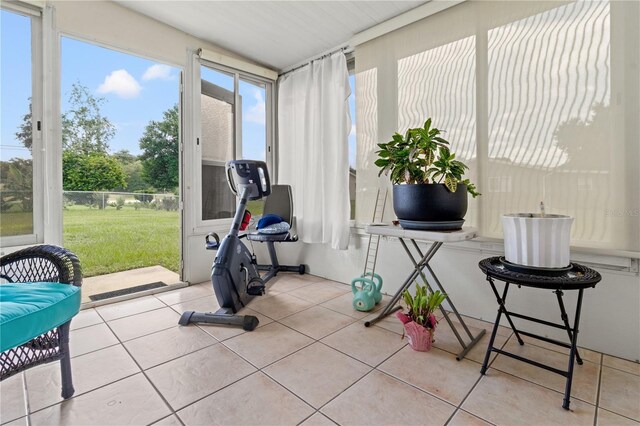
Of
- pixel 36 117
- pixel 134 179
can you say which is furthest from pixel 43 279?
pixel 134 179

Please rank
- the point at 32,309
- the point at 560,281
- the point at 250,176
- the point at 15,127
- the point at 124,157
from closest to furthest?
1. the point at 32,309
2. the point at 560,281
3. the point at 15,127
4. the point at 250,176
5. the point at 124,157

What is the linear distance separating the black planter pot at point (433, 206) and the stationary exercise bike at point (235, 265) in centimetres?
117

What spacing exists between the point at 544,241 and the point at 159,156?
16.4ft

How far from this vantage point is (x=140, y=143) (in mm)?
4508

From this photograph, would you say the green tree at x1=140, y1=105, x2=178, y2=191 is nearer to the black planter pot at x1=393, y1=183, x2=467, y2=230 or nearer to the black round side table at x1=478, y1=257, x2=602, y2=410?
the black planter pot at x1=393, y1=183, x2=467, y2=230

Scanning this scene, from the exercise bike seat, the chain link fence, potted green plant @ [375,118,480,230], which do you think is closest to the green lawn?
the chain link fence

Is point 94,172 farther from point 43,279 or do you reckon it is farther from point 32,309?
point 32,309

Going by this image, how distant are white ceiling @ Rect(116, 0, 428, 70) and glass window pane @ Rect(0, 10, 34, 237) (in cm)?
80

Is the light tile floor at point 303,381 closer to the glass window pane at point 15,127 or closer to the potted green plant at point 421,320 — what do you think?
the potted green plant at point 421,320

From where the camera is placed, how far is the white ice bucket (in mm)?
1395

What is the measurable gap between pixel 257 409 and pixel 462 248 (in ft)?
5.83

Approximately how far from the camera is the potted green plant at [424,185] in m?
1.71

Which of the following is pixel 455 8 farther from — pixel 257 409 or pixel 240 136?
pixel 257 409

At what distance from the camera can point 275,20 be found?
8.75ft
